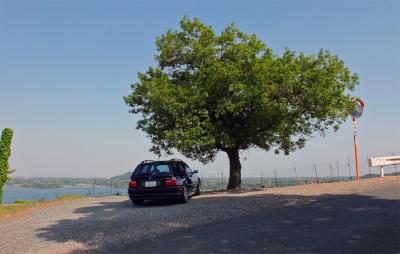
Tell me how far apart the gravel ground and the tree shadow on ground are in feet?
0.08

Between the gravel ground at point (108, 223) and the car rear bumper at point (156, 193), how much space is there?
1.54ft

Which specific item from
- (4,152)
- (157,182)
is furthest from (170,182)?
(4,152)

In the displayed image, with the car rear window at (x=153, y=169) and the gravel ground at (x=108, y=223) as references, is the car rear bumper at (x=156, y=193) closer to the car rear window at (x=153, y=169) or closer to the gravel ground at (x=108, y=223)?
the gravel ground at (x=108, y=223)

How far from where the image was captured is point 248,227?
30.3ft

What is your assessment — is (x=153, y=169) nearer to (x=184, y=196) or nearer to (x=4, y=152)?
(x=184, y=196)

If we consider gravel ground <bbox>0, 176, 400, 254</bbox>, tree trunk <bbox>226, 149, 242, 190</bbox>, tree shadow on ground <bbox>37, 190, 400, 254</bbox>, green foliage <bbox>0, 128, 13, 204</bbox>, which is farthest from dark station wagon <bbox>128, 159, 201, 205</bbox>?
green foliage <bbox>0, 128, 13, 204</bbox>

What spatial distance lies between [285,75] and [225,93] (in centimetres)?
286

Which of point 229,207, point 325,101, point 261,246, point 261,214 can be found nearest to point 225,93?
point 325,101

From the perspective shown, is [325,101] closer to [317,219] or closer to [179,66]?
[179,66]

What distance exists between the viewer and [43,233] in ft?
35.2

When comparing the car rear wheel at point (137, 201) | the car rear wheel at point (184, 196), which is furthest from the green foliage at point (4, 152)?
the car rear wheel at point (184, 196)

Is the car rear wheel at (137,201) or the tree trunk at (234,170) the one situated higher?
the tree trunk at (234,170)

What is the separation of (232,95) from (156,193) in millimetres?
6572

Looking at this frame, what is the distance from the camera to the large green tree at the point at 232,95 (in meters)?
18.2
